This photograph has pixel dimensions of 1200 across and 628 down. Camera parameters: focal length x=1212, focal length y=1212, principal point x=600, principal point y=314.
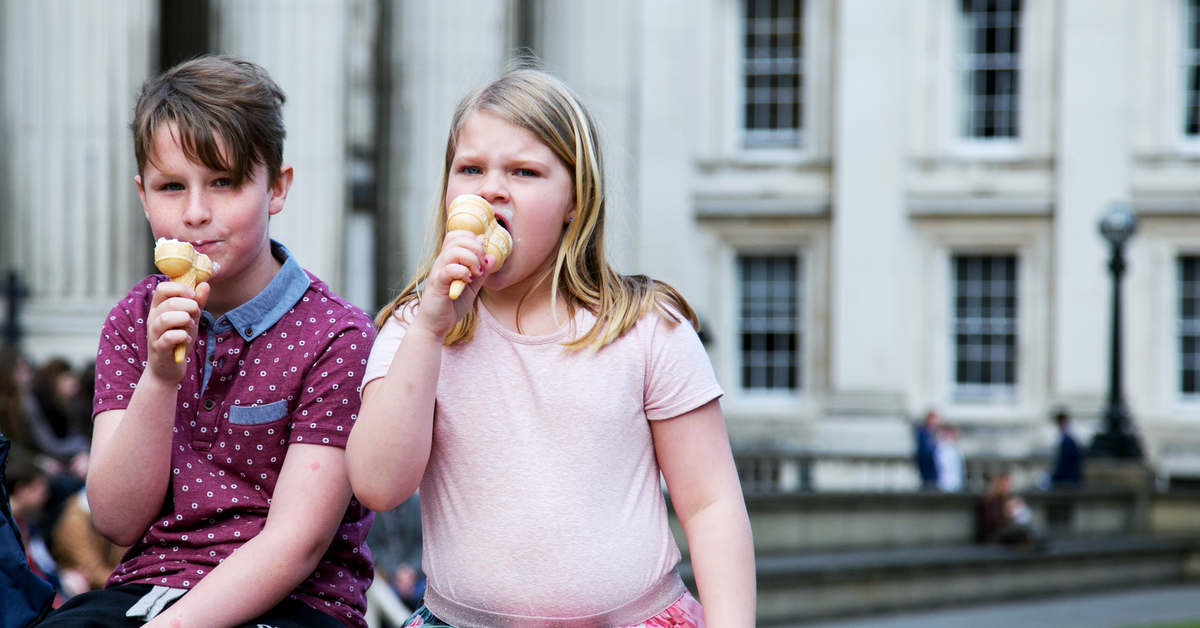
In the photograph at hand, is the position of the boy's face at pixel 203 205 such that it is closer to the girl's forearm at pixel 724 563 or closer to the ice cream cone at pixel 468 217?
the ice cream cone at pixel 468 217

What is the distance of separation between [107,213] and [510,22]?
4928 mm

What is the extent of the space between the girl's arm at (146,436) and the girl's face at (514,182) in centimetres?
54

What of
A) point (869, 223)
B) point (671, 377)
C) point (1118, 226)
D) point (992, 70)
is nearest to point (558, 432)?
point (671, 377)

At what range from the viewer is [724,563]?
2314 millimetres

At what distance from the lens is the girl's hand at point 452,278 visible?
2053 mm

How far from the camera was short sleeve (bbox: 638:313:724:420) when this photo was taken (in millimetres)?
2355

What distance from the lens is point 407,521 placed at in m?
9.73

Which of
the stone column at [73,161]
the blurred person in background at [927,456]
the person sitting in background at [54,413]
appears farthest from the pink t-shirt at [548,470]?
the blurred person in background at [927,456]

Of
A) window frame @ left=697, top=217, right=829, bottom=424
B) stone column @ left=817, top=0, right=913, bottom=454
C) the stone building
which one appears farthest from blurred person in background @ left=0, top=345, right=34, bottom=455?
stone column @ left=817, top=0, right=913, bottom=454

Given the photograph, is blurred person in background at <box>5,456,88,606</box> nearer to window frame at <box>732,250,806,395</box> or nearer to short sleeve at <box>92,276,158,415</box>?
short sleeve at <box>92,276,158,415</box>

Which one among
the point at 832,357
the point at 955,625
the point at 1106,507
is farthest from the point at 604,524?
the point at 832,357

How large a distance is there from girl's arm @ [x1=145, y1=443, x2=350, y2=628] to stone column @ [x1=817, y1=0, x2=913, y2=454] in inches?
878

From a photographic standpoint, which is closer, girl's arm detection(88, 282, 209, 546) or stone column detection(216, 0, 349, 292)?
girl's arm detection(88, 282, 209, 546)

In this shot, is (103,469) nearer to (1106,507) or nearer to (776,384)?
(1106,507)
